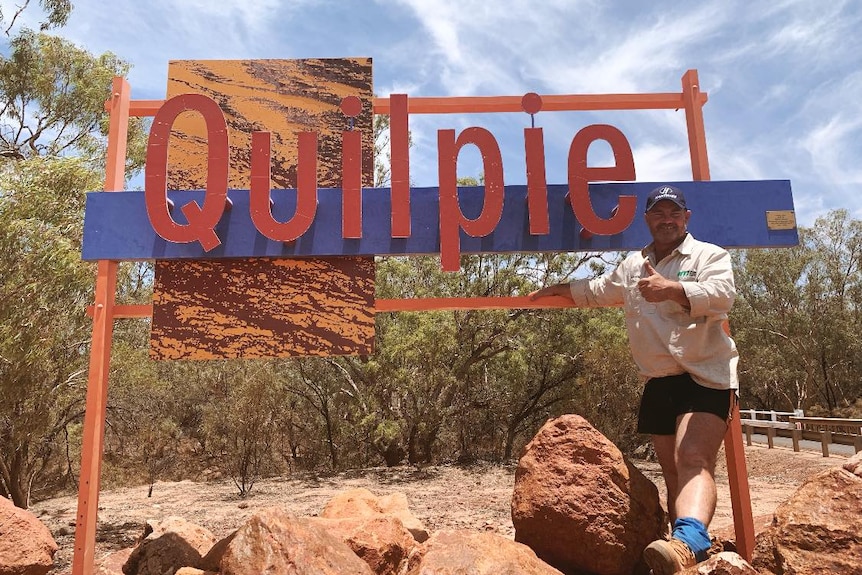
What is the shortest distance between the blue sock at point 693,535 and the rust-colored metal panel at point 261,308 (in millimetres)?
2192

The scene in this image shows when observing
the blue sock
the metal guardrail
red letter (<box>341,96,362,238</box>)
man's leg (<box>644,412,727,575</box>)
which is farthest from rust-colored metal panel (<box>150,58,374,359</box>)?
the metal guardrail

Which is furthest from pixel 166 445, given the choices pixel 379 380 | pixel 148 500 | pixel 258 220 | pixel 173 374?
pixel 258 220

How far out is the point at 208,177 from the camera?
4152 mm

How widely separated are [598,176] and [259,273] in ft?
8.22

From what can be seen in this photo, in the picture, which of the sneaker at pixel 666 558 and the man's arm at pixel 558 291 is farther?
the man's arm at pixel 558 291

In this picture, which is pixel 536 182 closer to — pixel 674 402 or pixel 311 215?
pixel 311 215

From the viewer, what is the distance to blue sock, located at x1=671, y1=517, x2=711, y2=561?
2520 millimetres

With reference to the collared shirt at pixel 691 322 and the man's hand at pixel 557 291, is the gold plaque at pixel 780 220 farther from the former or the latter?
the man's hand at pixel 557 291

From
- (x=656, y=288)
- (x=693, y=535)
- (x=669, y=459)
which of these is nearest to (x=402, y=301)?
(x=656, y=288)

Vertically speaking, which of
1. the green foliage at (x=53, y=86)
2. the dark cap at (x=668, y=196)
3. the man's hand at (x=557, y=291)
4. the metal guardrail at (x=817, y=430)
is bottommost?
the metal guardrail at (x=817, y=430)

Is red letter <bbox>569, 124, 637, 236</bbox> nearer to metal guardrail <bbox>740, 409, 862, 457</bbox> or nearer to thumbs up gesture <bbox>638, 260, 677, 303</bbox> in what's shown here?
thumbs up gesture <bbox>638, 260, 677, 303</bbox>

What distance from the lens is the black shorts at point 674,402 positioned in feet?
10.1

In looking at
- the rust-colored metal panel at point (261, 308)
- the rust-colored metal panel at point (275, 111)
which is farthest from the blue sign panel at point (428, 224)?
the rust-colored metal panel at point (275, 111)

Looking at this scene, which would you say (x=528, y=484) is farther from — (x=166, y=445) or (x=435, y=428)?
(x=166, y=445)
